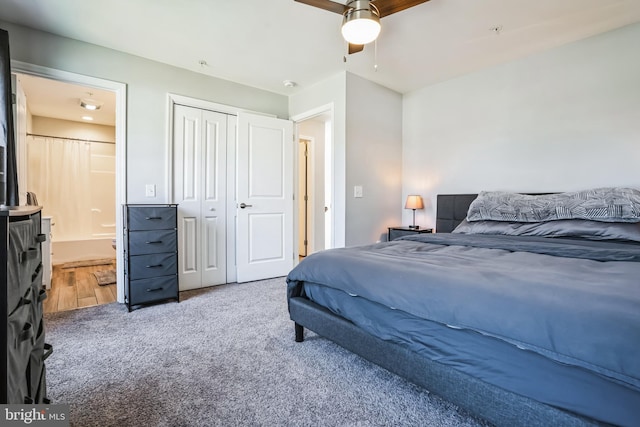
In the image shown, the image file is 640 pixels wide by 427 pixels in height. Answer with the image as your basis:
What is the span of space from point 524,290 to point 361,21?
1.70 m

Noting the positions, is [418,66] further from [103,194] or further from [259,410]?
[103,194]

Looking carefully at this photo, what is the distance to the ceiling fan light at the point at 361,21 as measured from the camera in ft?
6.06

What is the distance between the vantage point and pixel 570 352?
2.99ft

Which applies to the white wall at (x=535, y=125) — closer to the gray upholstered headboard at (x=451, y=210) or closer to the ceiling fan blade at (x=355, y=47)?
the gray upholstered headboard at (x=451, y=210)

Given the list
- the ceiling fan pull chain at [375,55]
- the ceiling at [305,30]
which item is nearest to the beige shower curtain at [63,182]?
the ceiling at [305,30]

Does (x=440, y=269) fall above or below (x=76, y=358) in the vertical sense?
above

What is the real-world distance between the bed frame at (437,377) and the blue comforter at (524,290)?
0.19 meters

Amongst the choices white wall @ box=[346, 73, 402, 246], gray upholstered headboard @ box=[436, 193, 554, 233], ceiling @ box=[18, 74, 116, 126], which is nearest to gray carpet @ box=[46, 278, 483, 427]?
white wall @ box=[346, 73, 402, 246]

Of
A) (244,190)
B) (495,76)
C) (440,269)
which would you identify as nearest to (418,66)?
(495,76)

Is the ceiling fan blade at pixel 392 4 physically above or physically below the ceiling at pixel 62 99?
below

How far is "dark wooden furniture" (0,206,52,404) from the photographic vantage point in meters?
0.73

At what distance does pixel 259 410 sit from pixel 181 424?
333 millimetres

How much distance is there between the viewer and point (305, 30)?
8.41 feet

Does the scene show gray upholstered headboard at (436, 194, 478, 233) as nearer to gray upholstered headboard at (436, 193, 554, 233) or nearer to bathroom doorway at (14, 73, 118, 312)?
gray upholstered headboard at (436, 193, 554, 233)
